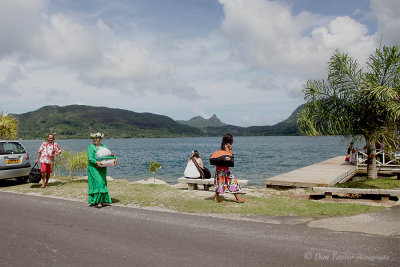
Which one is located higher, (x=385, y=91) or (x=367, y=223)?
(x=385, y=91)

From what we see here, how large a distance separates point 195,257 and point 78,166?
11.2m

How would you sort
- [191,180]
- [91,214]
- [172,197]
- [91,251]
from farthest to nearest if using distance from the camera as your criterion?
[191,180]
[172,197]
[91,214]
[91,251]

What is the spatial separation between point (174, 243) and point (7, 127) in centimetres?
1724

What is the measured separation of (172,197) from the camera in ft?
34.0

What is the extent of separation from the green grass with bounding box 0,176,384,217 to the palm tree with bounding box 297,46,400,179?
12.9 feet

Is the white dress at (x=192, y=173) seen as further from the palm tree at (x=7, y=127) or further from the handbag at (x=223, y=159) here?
the palm tree at (x=7, y=127)

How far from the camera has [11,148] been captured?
14336 mm

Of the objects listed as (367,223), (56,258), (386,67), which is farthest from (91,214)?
(386,67)

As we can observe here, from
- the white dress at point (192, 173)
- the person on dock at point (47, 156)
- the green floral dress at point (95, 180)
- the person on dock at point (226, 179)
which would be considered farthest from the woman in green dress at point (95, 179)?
the person on dock at point (47, 156)

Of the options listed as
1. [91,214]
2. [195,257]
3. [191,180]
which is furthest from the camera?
[191,180]

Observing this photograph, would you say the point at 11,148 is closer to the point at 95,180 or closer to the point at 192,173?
the point at 95,180

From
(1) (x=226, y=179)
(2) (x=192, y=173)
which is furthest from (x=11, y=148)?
(1) (x=226, y=179)

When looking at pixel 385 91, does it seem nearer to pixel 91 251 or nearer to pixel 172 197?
pixel 172 197

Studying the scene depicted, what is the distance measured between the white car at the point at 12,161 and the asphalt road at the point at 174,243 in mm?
6368
